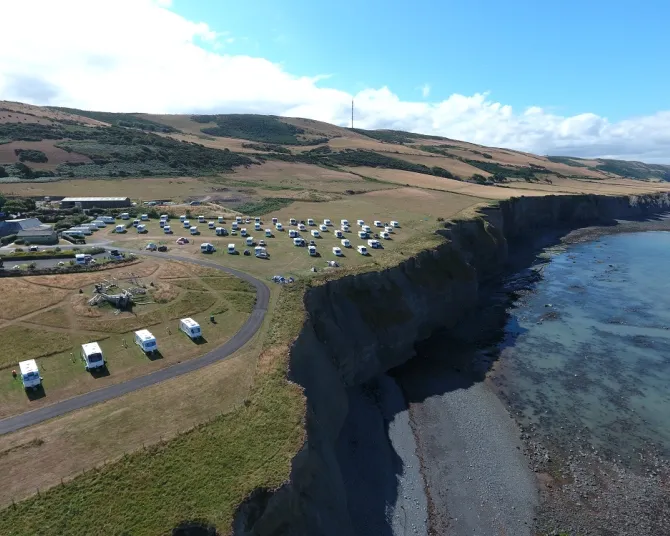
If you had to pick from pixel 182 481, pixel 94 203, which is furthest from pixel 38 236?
pixel 182 481

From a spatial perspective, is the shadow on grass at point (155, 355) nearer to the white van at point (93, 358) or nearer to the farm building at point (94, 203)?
the white van at point (93, 358)

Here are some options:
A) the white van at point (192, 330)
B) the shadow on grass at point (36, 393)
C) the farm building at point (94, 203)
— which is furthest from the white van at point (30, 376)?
the farm building at point (94, 203)

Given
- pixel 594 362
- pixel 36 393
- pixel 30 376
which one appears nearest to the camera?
pixel 36 393

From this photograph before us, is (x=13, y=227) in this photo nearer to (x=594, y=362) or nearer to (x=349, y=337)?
(x=349, y=337)

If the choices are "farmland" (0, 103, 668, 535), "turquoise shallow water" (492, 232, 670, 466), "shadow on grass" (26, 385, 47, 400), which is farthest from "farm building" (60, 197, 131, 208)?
"turquoise shallow water" (492, 232, 670, 466)

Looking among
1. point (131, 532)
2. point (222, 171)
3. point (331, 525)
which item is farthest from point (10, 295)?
point (222, 171)

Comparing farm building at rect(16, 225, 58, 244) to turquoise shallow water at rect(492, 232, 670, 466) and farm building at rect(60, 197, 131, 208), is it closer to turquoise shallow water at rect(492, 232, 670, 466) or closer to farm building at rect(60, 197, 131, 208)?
farm building at rect(60, 197, 131, 208)

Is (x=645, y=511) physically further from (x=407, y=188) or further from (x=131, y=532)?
(x=407, y=188)
